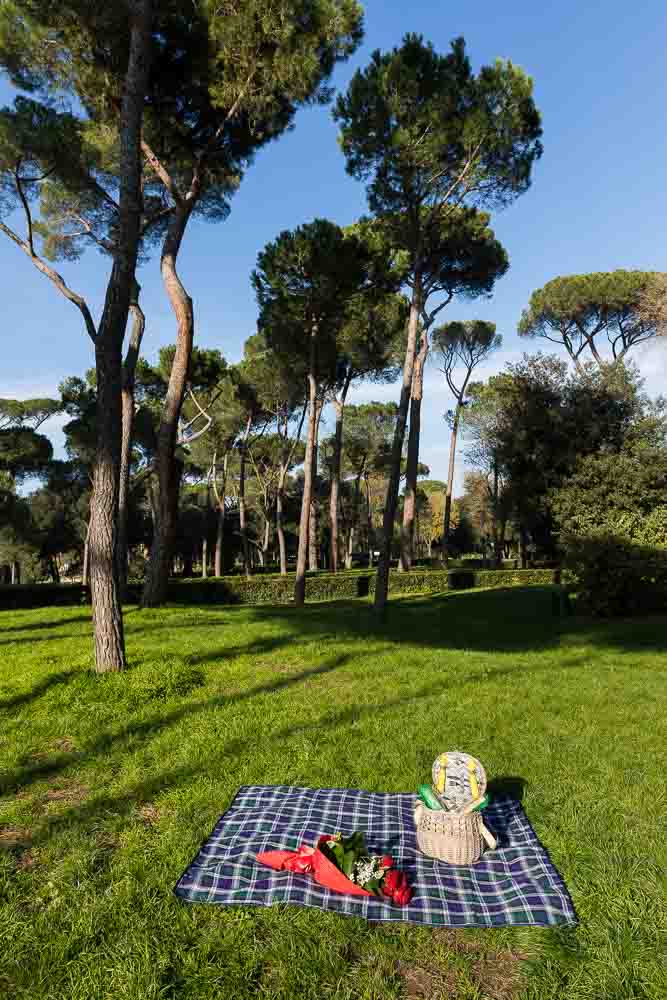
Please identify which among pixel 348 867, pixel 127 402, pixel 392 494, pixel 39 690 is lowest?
pixel 348 867

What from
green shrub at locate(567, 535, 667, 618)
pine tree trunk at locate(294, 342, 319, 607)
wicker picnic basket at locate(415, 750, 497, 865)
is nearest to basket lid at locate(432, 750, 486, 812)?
wicker picnic basket at locate(415, 750, 497, 865)

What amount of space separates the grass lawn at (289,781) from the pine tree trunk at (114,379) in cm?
56

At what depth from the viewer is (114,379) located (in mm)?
6438

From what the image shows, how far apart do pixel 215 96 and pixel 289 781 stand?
1240 cm

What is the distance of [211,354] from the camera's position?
77.9ft

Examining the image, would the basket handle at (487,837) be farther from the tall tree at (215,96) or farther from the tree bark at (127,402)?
the tree bark at (127,402)

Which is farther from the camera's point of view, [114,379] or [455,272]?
[455,272]

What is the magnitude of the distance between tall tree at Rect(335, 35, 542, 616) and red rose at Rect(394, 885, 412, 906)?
29.6 feet

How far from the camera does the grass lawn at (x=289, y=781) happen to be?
2.13 metres

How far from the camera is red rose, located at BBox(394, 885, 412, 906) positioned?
2488 mm

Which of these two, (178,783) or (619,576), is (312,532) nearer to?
(619,576)

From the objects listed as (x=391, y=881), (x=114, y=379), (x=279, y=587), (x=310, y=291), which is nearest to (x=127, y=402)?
(x=310, y=291)

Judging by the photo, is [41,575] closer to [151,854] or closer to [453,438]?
[453,438]

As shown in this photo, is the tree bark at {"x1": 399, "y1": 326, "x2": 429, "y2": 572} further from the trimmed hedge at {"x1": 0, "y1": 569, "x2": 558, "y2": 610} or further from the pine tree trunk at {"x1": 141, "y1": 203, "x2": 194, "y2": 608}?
the pine tree trunk at {"x1": 141, "y1": 203, "x2": 194, "y2": 608}
